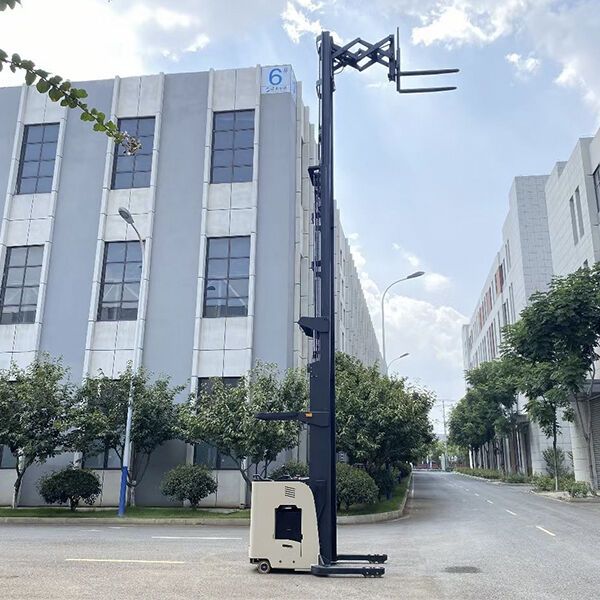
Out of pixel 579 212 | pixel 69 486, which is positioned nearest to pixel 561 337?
pixel 579 212

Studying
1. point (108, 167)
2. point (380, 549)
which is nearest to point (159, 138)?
point (108, 167)

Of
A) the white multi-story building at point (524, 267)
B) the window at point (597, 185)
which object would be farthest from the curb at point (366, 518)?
the white multi-story building at point (524, 267)

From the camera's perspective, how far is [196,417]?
21.2 m

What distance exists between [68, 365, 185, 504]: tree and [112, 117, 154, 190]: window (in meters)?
9.74

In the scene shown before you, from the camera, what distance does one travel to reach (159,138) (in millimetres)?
28281

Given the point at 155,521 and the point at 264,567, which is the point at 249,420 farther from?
the point at 264,567

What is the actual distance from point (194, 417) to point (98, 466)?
6.28 m

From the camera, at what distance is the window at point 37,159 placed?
28859 mm

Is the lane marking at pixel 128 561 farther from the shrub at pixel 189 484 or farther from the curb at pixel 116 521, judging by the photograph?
the shrub at pixel 189 484

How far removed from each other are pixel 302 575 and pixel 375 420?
13148 millimetres

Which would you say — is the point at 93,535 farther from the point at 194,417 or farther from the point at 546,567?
the point at 546,567

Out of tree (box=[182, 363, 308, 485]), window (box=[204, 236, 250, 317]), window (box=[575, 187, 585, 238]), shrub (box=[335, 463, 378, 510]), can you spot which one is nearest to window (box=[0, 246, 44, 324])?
window (box=[204, 236, 250, 317])

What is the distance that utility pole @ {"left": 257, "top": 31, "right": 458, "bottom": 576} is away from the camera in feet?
30.8

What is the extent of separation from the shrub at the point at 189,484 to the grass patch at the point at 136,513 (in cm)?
63
